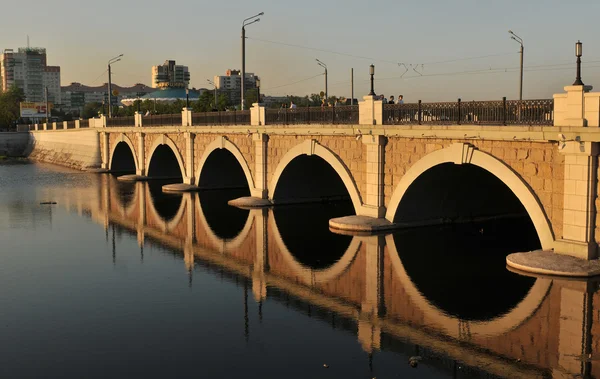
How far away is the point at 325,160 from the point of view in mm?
36062

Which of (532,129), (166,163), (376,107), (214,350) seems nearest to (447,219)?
(376,107)

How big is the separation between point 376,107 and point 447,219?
19.7 ft

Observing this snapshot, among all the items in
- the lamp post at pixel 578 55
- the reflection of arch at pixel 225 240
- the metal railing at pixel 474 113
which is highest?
the lamp post at pixel 578 55

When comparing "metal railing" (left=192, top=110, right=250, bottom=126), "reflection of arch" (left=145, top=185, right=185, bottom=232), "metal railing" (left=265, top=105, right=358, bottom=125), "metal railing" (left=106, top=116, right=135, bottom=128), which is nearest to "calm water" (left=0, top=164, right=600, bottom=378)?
"reflection of arch" (left=145, top=185, right=185, bottom=232)

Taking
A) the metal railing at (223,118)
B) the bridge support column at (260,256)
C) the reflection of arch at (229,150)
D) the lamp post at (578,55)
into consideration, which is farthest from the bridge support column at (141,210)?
the lamp post at (578,55)

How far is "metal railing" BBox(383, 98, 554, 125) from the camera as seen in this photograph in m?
22.8

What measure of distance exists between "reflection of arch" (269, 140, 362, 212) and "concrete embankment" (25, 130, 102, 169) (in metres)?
38.8

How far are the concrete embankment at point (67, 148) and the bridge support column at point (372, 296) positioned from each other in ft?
165

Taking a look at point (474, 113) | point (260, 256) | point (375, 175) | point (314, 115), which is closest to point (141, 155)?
point (314, 115)

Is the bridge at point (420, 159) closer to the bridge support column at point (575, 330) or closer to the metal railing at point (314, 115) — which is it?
the metal railing at point (314, 115)

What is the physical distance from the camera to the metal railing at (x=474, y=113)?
2284cm

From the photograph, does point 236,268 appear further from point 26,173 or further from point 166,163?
→ point 26,173

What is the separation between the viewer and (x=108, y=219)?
38750mm

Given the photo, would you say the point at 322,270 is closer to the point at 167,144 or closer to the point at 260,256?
the point at 260,256
